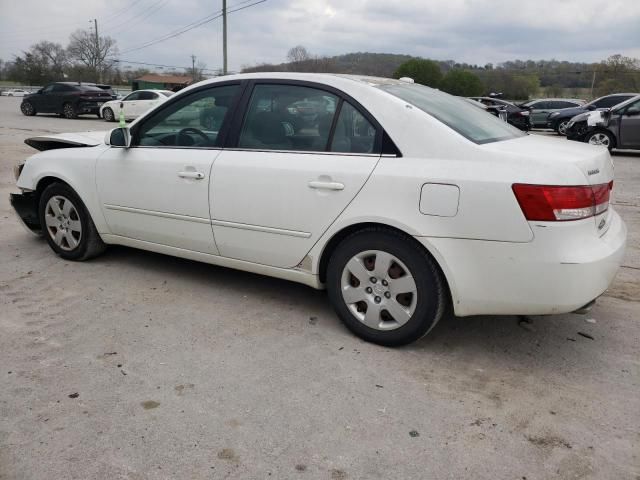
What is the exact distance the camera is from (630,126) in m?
13.5

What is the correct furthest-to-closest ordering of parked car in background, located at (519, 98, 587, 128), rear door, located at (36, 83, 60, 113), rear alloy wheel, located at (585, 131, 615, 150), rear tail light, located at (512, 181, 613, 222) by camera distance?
rear door, located at (36, 83, 60, 113) → parked car in background, located at (519, 98, 587, 128) → rear alloy wheel, located at (585, 131, 615, 150) → rear tail light, located at (512, 181, 613, 222)

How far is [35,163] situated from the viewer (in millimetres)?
4926

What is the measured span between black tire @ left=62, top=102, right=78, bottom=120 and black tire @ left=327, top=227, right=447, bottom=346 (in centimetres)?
2397

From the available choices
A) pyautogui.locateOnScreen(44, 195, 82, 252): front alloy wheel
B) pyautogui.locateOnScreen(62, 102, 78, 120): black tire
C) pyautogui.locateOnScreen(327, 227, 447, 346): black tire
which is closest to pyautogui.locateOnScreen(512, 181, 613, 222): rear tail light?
pyautogui.locateOnScreen(327, 227, 447, 346): black tire

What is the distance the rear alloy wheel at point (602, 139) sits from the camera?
1389cm

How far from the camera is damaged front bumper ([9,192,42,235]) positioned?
5.10 metres

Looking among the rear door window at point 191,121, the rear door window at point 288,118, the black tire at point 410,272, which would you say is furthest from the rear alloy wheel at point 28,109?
the black tire at point 410,272

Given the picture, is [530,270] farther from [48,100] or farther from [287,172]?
[48,100]

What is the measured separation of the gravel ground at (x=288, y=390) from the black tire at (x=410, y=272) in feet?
0.36

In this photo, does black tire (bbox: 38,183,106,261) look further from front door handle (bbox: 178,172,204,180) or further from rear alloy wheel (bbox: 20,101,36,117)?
rear alloy wheel (bbox: 20,101,36,117)

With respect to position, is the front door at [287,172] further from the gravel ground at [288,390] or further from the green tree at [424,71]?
the green tree at [424,71]

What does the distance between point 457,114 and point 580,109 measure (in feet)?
62.3

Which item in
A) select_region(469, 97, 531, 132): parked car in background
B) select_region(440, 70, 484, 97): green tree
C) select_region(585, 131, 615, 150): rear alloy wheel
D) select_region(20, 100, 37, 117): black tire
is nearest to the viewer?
select_region(585, 131, 615, 150): rear alloy wheel

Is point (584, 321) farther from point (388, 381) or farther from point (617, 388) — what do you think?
point (388, 381)
